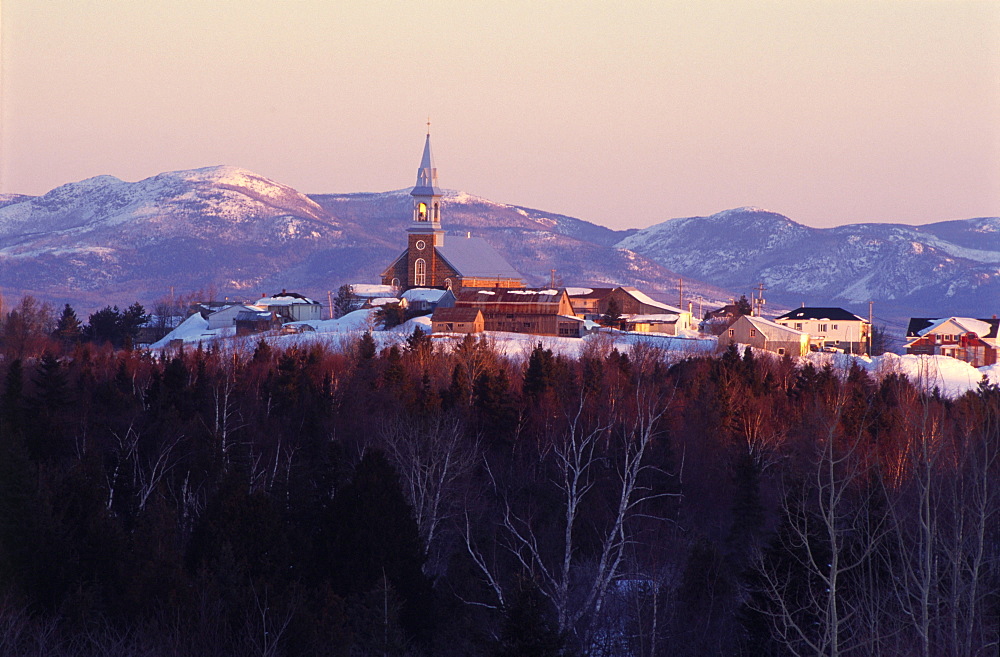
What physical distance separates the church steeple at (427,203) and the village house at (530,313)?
72.8 ft

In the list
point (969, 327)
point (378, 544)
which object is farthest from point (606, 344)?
point (378, 544)

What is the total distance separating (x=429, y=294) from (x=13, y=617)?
68.8 metres

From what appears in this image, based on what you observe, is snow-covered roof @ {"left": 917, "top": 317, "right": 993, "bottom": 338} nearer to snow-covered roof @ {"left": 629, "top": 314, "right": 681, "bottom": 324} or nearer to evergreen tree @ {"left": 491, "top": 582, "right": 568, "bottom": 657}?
snow-covered roof @ {"left": 629, "top": 314, "right": 681, "bottom": 324}

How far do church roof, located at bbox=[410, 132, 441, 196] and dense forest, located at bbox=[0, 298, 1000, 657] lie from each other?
4733 centimetres

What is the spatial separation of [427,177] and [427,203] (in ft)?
9.06

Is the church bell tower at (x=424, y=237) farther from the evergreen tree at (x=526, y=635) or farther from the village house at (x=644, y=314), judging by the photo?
the evergreen tree at (x=526, y=635)

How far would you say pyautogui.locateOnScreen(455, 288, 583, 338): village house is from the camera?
75000 millimetres

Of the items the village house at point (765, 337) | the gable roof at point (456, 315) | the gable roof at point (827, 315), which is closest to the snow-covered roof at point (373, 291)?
the gable roof at point (456, 315)

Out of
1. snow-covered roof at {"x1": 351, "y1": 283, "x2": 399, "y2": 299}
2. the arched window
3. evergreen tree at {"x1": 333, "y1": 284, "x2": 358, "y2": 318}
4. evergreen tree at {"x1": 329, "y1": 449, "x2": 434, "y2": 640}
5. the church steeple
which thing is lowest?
evergreen tree at {"x1": 329, "y1": 449, "x2": 434, "y2": 640}

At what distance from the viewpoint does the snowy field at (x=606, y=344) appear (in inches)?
2432

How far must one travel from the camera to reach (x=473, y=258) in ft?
340

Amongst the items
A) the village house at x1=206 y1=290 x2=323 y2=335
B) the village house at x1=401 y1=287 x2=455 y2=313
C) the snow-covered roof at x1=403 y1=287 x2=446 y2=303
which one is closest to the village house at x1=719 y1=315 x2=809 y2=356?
the village house at x1=401 y1=287 x2=455 y2=313

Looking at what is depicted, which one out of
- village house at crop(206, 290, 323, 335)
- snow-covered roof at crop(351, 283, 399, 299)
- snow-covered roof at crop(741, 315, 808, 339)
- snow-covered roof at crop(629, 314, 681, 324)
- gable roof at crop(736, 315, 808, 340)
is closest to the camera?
gable roof at crop(736, 315, 808, 340)

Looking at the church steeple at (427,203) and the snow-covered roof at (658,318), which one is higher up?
the church steeple at (427,203)
